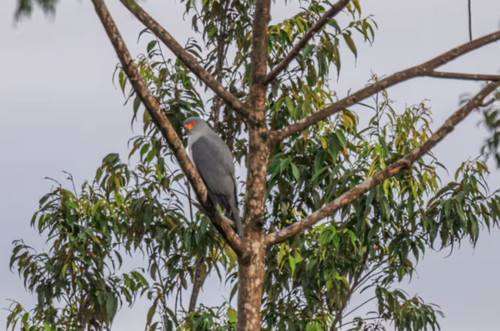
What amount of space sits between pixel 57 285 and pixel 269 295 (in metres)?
1.54

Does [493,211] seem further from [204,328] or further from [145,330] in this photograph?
[145,330]

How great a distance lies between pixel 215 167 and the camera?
12.8 feet

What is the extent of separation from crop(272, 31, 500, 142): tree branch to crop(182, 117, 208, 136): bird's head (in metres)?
1.09

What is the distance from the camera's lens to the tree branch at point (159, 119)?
8.96ft

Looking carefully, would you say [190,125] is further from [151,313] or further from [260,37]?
[151,313]

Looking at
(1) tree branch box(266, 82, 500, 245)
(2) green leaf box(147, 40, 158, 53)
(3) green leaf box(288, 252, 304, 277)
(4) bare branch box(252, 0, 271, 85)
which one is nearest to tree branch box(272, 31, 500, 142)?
(1) tree branch box(266, 82, 500, 245)

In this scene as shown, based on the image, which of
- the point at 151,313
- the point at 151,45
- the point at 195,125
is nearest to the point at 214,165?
the point at 195,125

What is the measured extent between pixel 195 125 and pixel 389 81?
1.56 metres

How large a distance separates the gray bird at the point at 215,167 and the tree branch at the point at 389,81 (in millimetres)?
521

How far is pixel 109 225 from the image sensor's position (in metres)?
5.14

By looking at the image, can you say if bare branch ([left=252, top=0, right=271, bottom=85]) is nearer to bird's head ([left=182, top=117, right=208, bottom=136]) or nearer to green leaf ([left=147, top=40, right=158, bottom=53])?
bird's head ([left=182, top=117, right=208, bottom=136])

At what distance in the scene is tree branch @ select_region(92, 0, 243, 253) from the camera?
273cm

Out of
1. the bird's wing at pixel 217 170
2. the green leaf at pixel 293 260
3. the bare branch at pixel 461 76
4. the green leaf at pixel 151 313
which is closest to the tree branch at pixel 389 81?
the bare branch at pixel 461 76

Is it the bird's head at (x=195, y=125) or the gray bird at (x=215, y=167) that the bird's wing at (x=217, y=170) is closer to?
the gray bird at (x=215, y=167)
